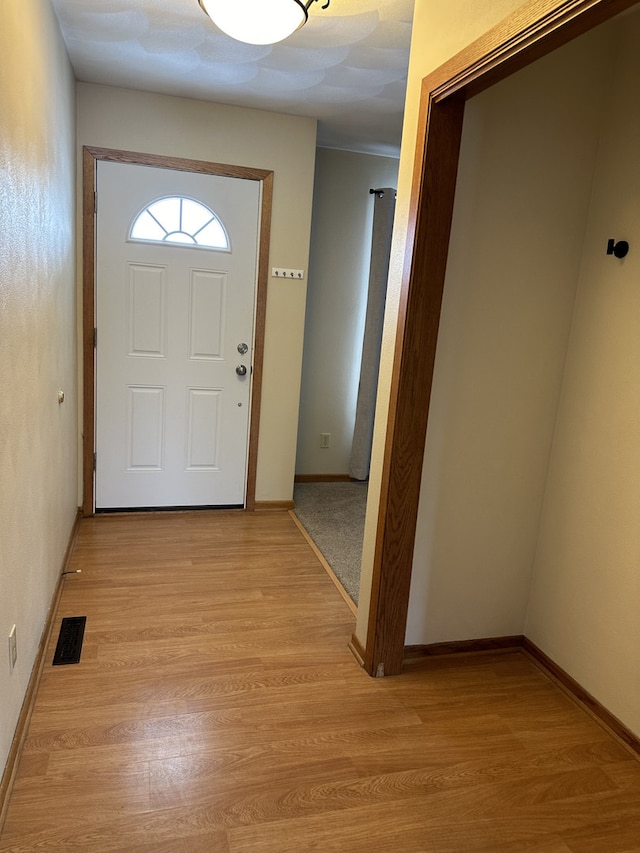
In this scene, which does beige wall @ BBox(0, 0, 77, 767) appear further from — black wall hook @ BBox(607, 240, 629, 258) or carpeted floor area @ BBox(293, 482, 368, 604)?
black wall hook @ BBox(607, 240, 629, 258)

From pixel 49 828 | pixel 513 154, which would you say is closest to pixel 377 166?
pixel 513 154

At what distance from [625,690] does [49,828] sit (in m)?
1.82

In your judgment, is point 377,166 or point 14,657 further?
point 377,166

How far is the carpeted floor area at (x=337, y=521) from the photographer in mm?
3182

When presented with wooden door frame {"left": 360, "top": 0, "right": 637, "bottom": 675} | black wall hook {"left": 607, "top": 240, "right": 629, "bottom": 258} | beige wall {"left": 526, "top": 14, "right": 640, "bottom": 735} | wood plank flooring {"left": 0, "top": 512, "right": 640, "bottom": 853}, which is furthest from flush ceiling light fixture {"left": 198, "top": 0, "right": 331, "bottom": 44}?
wood plank flooring {"left": 0, "top": 512, "right": 640, "bottom": 853}

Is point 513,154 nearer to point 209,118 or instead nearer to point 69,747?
point 209,118

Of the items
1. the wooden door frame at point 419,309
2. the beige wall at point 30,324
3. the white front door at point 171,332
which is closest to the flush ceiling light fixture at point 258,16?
the wooden door frame at point 419,309

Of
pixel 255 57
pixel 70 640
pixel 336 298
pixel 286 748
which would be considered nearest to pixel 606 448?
pixel 286 748

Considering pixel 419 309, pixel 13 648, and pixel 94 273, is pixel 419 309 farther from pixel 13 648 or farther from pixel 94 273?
pixel 94 273

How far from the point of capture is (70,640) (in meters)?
2.30

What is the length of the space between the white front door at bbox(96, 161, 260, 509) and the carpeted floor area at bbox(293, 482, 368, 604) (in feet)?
2.22

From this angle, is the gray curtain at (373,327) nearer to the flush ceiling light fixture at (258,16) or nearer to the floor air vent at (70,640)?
the flush ceiling light fixture at (258,16)

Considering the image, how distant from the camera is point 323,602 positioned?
2777 millimetres

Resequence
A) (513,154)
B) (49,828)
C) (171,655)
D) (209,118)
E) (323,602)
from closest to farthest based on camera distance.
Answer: (49,828) < (513,154) < (171,655) < (323,602) < (209,118)
